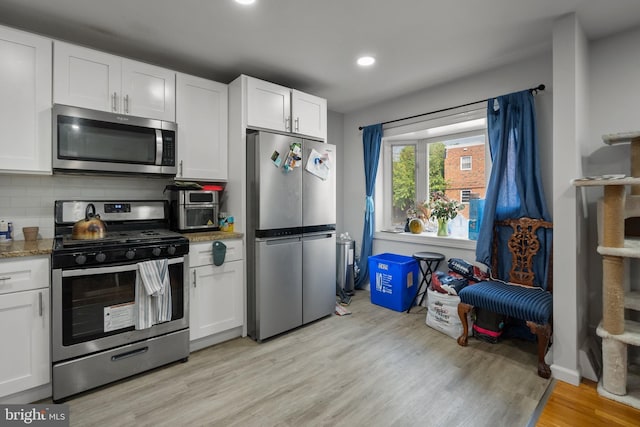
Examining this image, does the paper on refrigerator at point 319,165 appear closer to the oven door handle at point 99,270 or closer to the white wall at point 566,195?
the oven door handle at point 99,270

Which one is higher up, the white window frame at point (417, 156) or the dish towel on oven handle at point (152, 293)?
the white window frame at point (417, 156)

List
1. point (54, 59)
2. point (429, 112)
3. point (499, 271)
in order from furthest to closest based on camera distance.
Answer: point (429, 112), point (499, 271), point (54, 59)

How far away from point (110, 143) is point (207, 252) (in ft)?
3.60

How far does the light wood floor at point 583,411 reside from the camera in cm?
175

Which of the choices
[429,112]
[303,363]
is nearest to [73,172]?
[303,363]

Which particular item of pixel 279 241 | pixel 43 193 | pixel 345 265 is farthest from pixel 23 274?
pixel 345 265

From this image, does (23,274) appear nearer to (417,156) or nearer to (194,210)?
(194,210)

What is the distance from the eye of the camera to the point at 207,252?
258 centimetres

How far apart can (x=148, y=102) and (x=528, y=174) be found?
10.6 feet

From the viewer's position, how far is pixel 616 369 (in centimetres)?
194

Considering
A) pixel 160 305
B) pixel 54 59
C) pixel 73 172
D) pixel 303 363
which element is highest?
pixel 54 59

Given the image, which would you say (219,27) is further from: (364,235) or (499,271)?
(499,271)

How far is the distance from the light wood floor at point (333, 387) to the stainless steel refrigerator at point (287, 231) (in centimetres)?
28

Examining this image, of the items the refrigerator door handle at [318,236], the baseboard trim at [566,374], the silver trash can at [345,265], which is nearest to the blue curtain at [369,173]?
the silver trash can at [345,265]
